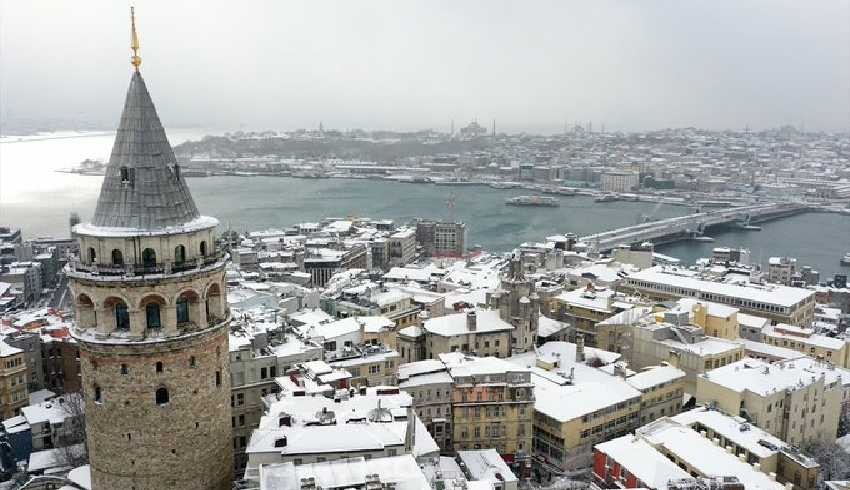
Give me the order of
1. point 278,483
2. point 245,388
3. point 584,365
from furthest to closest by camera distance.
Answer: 1. point 584,365
2. point 245,388
3. point 278,483

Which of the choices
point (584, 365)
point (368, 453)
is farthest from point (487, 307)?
point (368, 453)

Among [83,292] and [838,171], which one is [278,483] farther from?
[838,171]

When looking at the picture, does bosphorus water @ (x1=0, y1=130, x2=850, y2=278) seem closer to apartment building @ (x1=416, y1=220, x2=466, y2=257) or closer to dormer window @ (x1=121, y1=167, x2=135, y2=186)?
apartment building @ (x1=416, y1=220, x2=466, y2=257)

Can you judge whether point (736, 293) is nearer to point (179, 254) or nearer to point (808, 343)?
point (808, 343)

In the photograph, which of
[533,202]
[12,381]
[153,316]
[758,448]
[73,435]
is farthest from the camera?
[533,202]

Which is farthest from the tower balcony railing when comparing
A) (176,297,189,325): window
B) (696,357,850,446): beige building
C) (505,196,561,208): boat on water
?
(505,196,561,208): boat on water

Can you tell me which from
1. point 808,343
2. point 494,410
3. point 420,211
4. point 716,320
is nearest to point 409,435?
point 494,410
